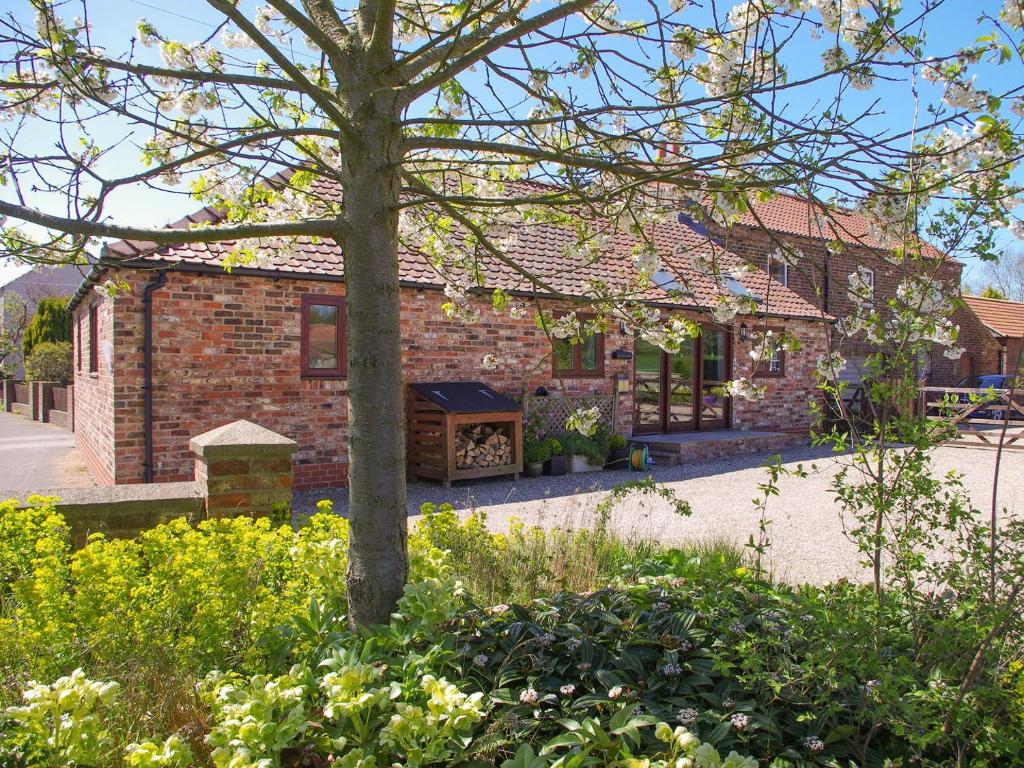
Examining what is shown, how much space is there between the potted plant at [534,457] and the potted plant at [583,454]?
47 cm

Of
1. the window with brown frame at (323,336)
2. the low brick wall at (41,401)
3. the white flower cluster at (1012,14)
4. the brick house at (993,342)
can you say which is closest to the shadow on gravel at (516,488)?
the window with brown frame at (323,336)

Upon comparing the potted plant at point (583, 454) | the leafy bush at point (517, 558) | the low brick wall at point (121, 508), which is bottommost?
the potted plant at point (583, 454)

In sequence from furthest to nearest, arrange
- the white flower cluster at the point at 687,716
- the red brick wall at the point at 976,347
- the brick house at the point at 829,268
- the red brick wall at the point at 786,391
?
1. the red brick wall at the point at 976,347
2. the red brick wall at the point at 786,391
3. the brick house at the point at 829,268
4. the white flower cluster at the point at 687,716

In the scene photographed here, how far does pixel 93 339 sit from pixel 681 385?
10.4 meters

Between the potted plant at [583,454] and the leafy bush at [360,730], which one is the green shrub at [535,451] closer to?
the potted plant at [583,454]

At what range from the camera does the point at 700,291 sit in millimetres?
14047

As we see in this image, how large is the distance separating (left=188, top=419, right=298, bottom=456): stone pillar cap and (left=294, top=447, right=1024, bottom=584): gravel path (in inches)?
55.9

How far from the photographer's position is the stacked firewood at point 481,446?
33.0 ft

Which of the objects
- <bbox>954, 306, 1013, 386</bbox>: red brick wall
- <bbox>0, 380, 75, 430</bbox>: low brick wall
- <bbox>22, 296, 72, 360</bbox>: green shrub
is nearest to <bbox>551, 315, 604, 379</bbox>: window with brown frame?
<bbox>0, 380, 75, 430</bbox>: low brick wall

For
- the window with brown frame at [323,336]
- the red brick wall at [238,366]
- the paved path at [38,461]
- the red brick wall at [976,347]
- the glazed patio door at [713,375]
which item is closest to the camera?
the red brick wall at [238,366]

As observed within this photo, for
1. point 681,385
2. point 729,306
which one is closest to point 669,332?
point 729,306

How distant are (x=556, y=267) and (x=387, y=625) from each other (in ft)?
32.6

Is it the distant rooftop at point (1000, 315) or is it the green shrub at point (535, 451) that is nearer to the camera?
the green shrub at point (535, 451)

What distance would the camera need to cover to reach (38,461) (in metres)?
12.7
